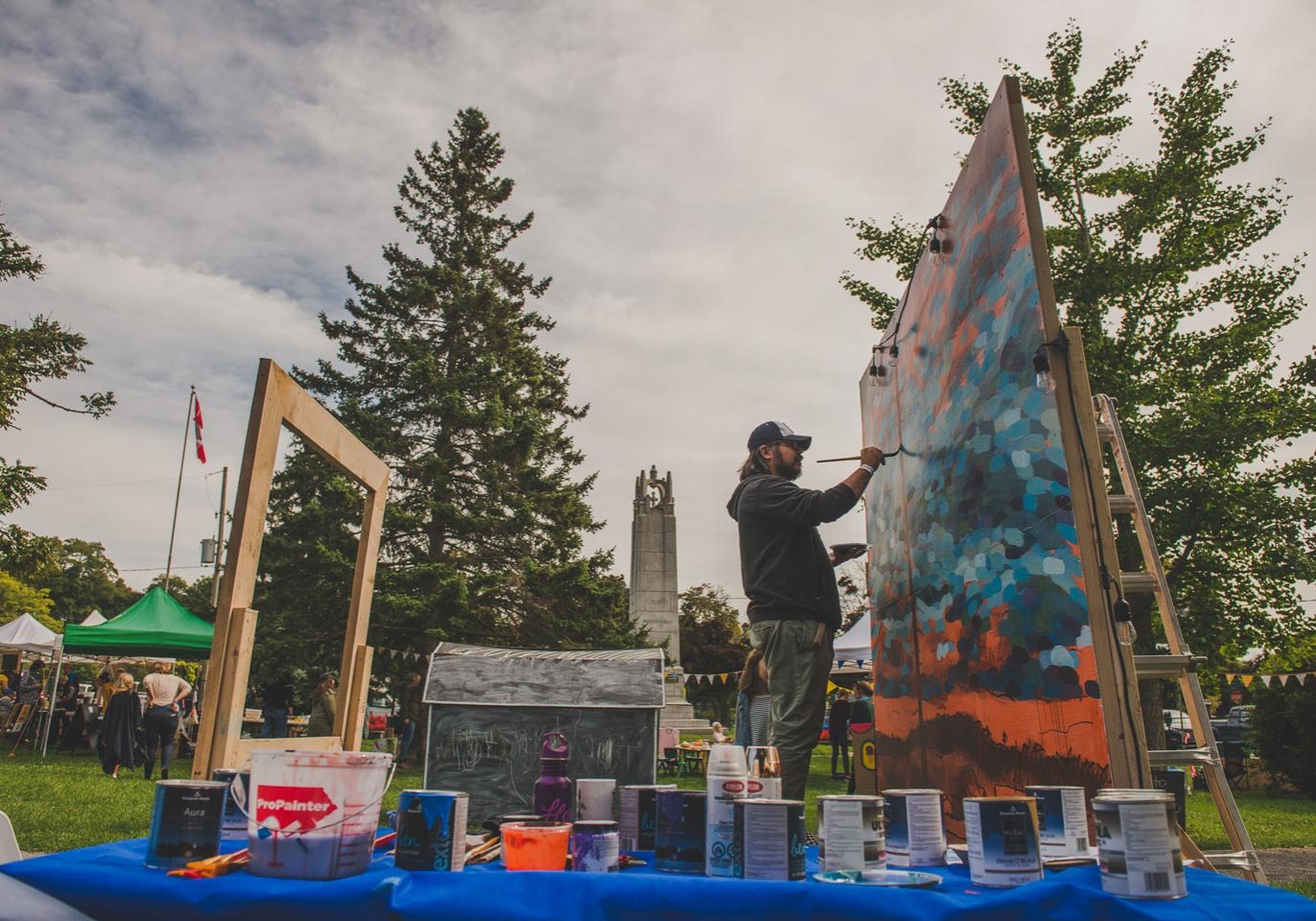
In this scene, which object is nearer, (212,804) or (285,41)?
(212,804)

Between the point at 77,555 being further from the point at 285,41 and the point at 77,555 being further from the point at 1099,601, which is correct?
the point at 1099,601

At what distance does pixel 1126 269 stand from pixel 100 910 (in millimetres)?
14621

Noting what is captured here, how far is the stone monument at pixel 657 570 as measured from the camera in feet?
70.5

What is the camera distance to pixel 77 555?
58.3 m

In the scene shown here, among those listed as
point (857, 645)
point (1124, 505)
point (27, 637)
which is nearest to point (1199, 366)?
point (857, 645)

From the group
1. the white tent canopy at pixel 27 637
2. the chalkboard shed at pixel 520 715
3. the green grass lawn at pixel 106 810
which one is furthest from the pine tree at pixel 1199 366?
the white tent canopy at pixel 27 637

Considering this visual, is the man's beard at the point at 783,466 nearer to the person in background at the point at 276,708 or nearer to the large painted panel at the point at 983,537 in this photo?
the large painted panel at the point at 983,537

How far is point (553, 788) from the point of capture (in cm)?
192

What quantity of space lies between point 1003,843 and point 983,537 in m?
1.62

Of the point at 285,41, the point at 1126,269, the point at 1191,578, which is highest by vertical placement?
the point at 1126,269

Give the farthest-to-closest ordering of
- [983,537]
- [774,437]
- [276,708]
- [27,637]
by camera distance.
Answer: [27,637], [276,708], [774,437], [983,537]

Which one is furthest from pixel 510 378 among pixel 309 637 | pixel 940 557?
pixel 940 557

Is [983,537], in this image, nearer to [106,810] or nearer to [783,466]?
[783,466]

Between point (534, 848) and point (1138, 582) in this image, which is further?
point (1138, 582)
